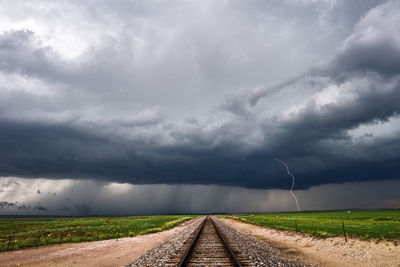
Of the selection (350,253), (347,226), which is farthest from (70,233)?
(347,226)

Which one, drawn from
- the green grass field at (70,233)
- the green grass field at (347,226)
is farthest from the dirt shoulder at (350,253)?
the green grass field at (70,233)

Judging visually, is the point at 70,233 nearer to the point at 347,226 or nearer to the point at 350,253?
the point at 350,253

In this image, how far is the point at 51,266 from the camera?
47.4 ft

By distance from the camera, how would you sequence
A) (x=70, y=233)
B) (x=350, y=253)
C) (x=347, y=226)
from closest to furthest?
(x=350, y=253), (x=347, y=226), (x=70, y=233)

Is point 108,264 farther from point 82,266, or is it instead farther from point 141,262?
point 141,262

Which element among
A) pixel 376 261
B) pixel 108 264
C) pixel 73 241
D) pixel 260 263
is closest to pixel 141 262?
pixel 108 264

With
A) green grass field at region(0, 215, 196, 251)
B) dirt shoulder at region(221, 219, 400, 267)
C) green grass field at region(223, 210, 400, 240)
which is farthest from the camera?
green grass field at region(0, 215, 196, 251)

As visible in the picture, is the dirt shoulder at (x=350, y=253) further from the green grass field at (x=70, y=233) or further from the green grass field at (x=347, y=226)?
the green grass field at (x=70, y=233)

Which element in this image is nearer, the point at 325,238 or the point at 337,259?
the point at 337,259

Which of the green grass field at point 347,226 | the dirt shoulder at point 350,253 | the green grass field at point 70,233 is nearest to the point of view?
the dirt shoulder at point 350,253

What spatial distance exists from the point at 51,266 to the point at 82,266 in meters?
2.29

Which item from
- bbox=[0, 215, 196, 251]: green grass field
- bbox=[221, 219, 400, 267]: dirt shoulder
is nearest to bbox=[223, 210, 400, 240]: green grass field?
bbox=[221, 219, 400, 267]: dirt shoulder

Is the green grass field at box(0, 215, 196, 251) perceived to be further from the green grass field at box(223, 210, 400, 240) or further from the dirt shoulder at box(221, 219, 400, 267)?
the dirt shoulder at box(221, 219, 400, 267)

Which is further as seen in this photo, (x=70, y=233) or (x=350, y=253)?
(x=70, y=233)
